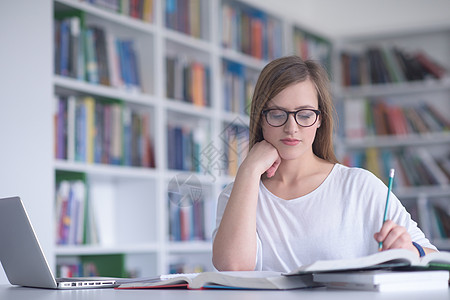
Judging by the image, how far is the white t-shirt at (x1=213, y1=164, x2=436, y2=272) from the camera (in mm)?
1529

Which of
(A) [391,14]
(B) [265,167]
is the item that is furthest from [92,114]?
(A) [391,14]

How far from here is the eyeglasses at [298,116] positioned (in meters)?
1.53

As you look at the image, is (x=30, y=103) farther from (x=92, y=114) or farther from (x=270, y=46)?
(x=270, y=46)

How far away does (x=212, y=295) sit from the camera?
99cm

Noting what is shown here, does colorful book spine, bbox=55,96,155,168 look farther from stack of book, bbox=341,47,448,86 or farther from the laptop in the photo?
stack of book, bbox=341,47,448,86

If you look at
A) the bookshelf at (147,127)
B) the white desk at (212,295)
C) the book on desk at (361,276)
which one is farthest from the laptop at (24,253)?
the bookshelf at (147,127)

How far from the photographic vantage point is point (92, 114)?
2855 mm

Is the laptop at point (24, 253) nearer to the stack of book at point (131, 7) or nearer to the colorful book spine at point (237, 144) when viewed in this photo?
the colorful book spine at point (237, 144)

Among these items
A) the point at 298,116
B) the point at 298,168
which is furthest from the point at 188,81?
the point at 298,116

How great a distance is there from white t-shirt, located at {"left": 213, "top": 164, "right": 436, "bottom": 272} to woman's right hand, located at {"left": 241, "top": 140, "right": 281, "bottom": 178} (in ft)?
0.30

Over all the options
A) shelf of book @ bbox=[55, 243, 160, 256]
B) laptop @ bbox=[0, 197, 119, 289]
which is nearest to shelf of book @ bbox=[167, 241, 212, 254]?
shelf of book @ bbox=[55, 243, 160, 256]

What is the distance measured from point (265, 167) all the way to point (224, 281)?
1.77 feet

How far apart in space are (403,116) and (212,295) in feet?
11.8

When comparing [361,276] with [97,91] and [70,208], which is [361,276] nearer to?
[70,208]
